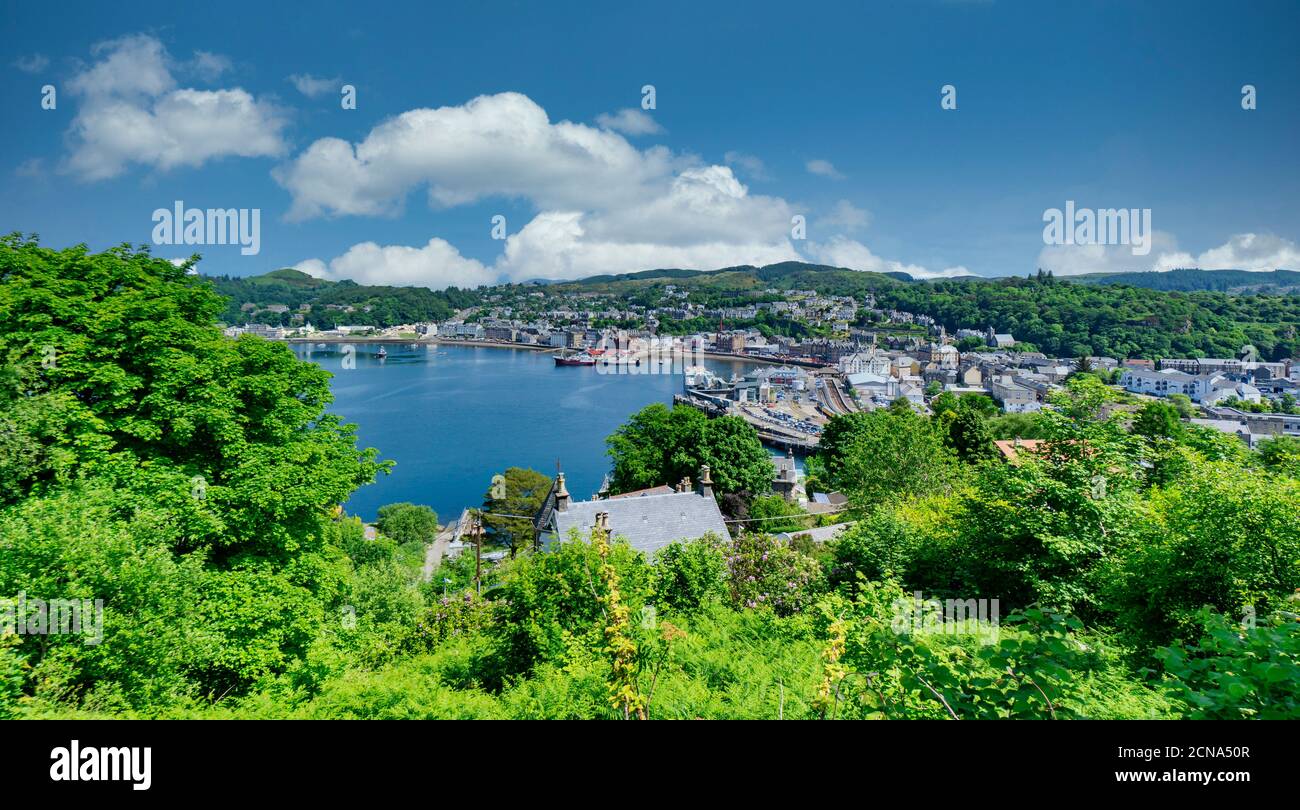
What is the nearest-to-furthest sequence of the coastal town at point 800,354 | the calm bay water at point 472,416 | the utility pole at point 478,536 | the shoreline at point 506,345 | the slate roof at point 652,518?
the slate roof at point 652,518 → the utility pole at point 478,536 → the calm bay water at point 472,416 → the coastal town at point 800,354 → the shoreline at point 506,345

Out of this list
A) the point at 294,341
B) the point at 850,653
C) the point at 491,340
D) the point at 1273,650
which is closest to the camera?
the point at 1273,650

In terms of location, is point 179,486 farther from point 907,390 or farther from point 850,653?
point 907,390

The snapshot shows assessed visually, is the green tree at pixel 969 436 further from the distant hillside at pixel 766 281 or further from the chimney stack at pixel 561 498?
the distant hillside at pixel 766 281

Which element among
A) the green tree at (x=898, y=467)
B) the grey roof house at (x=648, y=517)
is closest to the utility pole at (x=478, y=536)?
the grey roof house at (x=648, y=517)

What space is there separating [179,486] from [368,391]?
50.2 meters

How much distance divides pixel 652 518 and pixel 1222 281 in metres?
90.9

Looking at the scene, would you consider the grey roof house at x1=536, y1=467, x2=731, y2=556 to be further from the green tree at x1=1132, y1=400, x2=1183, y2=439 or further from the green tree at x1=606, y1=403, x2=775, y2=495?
the green tree at x1=1132, y1=400, x2=1183, y2=439

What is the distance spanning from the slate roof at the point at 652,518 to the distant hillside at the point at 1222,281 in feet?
195

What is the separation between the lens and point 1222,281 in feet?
228

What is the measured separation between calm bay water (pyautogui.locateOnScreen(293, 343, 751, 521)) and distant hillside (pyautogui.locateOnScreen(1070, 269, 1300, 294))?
4898 cm

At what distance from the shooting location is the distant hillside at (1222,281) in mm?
49844

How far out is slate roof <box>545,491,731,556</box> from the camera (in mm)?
10405
